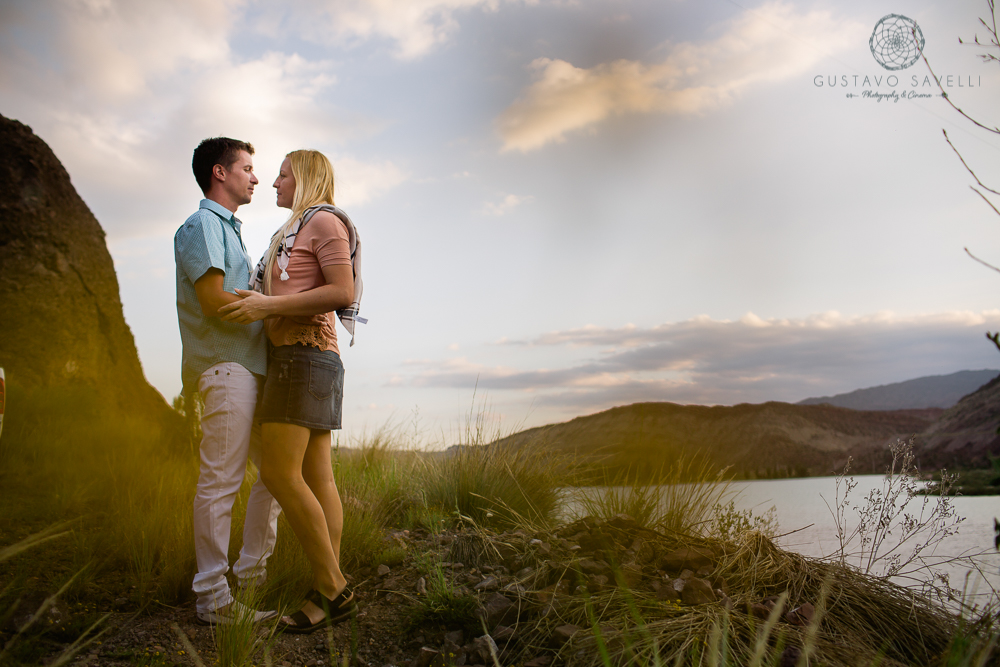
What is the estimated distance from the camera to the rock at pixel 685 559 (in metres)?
2.59

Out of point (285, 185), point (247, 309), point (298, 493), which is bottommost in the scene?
point (298, 493)

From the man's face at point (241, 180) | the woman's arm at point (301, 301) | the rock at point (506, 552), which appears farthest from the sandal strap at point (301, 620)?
the man's face at point (241, 180)

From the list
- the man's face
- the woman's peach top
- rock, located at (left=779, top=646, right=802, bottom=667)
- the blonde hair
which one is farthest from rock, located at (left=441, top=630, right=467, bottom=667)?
the man's face

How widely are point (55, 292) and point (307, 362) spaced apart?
4294 millimetres

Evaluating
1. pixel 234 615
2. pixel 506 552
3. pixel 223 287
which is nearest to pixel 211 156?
pixel 223 287

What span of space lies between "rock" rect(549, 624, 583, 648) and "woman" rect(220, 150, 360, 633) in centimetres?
76

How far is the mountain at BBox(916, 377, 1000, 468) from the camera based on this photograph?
3.46m

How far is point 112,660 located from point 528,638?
1571 millimetres

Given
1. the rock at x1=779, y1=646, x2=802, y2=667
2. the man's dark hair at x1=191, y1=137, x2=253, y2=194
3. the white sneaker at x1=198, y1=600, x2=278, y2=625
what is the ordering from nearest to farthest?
the rock at x1=779, y1=646, x2=802, y2=667 < the white sneaker at x1=198, y1=600, x2=278, y2=625 < the man's dark hair at x1=191, y1=137, x2=253, y2=194

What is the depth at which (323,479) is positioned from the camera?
2.42 m

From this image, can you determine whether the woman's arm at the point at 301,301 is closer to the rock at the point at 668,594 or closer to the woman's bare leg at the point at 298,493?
the woman's bare leg at the point at 298,493

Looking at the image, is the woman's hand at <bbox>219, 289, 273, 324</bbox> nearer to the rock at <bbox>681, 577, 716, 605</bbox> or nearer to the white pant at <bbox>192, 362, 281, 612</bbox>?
the white pant at <bbox>192, 362, 281, 612</bbox>

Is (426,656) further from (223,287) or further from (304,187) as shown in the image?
(304,187)

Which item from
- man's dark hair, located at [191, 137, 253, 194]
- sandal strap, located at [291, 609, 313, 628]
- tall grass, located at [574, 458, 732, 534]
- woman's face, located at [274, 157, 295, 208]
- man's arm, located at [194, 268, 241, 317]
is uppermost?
man's dark hair, located at [191, 137, 253, 194]
